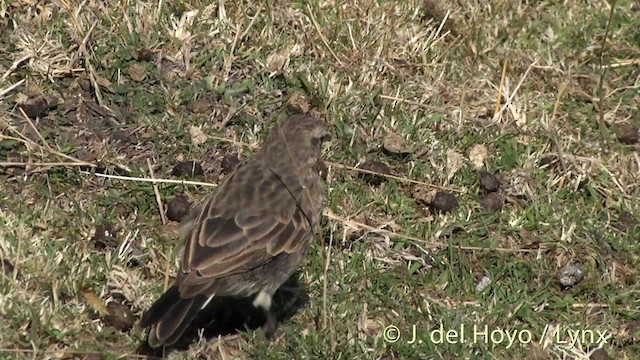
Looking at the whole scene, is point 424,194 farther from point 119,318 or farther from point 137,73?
point 119,318

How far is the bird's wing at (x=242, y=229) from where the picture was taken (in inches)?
263

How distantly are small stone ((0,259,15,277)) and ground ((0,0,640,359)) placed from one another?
0.09 feet

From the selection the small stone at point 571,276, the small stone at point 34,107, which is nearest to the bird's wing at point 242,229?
the small stone at point 34,107

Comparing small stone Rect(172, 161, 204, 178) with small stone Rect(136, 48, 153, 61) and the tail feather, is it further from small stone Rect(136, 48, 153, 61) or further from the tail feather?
the tail feather

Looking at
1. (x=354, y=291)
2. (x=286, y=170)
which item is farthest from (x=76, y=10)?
(x=354, y=291)

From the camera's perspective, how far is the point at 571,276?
7848 mm

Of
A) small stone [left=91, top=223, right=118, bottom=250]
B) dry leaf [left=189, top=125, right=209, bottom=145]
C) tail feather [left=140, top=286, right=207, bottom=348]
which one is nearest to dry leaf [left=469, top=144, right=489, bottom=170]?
dry leaf [left=189, top=125, right=209, bottom=145]

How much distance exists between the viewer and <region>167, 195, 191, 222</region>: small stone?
785cm

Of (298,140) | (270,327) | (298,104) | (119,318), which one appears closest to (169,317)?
(119,318)

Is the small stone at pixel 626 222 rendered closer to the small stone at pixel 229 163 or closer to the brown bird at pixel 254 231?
the brown bird at pixel 254 231

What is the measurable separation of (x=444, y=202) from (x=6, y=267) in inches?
114

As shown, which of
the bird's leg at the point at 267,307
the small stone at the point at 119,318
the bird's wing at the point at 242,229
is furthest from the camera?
the bird's leg at the point at 267,307

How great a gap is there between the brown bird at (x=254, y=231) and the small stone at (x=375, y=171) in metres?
0.64

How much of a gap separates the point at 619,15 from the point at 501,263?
129 inches
